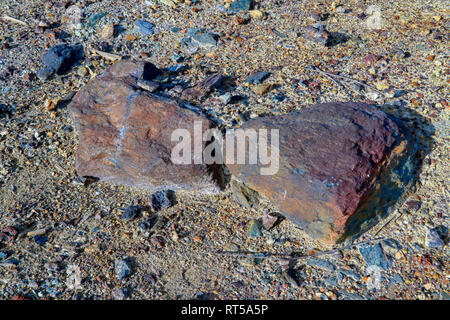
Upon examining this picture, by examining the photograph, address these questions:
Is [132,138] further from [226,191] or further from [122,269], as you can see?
[122,269]

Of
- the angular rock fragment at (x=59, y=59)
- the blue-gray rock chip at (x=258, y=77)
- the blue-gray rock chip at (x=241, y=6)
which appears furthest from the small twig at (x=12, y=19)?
the blue-gray rock chip at (x=258, y=77)

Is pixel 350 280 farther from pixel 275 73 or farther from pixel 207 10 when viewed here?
pixel 207 10

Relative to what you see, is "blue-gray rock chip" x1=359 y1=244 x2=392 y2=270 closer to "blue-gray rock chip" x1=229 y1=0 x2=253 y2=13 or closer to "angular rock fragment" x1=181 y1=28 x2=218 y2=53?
"angular rock fragment" x1=181 y1=28 x2=218 y2=53

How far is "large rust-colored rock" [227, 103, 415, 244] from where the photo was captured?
6.95 feet

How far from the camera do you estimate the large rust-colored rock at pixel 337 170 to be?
83.4 inches

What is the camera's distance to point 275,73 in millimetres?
2893

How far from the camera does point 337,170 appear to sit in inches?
84.0

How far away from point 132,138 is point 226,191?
66 cm

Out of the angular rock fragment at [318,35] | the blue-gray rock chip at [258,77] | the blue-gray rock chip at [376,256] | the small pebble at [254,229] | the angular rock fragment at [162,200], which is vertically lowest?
the angular rock fragment at [162,200]

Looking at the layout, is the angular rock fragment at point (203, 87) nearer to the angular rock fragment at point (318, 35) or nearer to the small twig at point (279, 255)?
the angular rock fragment at point (318, 35)

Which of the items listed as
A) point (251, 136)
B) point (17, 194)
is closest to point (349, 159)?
point (251, 136)

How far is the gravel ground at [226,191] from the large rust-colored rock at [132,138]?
0.34ft

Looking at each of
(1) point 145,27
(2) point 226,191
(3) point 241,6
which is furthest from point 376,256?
(1) point 145,27

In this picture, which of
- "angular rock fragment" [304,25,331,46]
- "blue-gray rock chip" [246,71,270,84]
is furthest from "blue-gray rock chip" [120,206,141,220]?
"angular rock fragment" [304,25,331,46]
